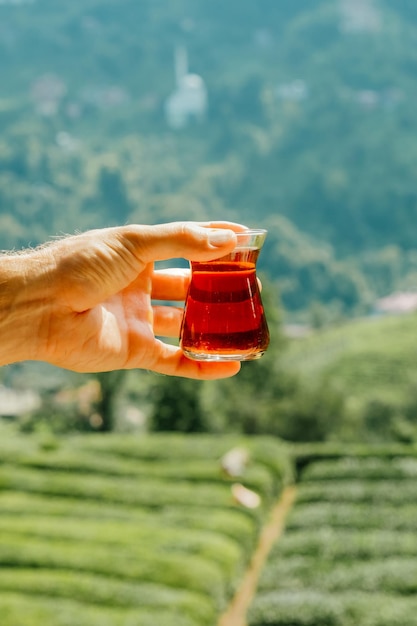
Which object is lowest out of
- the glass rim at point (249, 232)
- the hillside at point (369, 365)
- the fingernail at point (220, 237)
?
the fingernail at point (220, 237)

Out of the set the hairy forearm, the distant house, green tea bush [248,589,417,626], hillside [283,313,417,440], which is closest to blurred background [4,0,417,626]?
green tea bush [248,589,417,626]

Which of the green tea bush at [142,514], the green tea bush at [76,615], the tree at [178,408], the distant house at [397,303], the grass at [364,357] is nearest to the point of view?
the green tea bush at [76,615]

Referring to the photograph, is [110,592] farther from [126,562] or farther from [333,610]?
[333,610]

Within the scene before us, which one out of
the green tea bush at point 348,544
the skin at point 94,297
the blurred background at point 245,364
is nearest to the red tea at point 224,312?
the skin at point 94,297

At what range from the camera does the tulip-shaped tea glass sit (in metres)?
3.06

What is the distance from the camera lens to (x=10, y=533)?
13164 mm

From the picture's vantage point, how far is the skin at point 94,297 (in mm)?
3098

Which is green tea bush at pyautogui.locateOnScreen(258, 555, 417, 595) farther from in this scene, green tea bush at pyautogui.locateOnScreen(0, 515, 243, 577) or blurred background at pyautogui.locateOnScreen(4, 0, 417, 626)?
green tea bush at pyautogui.locateOnScreen(0, 515, 243, 577)

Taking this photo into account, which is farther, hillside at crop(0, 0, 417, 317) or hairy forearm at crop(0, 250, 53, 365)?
hillside at crop(0, 0, 417, 317)

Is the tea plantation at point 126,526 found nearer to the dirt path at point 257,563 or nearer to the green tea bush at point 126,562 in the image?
the green tea bush at point 126,562

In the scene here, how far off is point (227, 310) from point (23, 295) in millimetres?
796

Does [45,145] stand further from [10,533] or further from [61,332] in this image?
[61,332]

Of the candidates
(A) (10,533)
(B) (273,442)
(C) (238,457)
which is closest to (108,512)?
(A) (10,533)

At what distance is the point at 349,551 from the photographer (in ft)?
41.6
